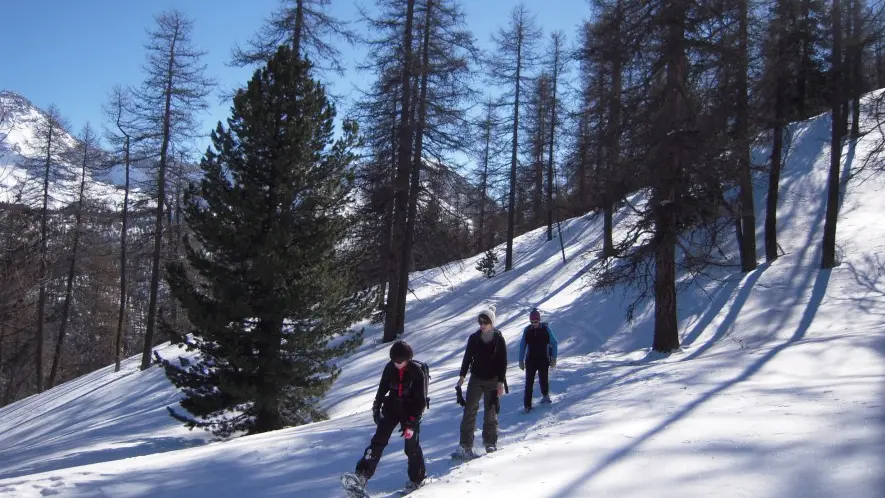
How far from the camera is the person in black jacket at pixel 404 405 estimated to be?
5715 mm

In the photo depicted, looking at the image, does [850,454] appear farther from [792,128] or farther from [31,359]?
[31,359]

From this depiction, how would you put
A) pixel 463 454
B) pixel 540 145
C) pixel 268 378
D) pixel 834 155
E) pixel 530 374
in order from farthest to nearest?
pixel 540 145 → pixel 834 155 → pixel 268 378 → pixel 530 374 → pixel 463 454

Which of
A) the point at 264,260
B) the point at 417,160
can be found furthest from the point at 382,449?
the point at 417,160

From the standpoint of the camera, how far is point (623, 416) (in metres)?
7.39

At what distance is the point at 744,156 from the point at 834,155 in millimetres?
7480

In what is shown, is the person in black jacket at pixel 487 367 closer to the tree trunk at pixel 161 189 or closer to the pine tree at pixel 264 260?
the pine tree at pixel 264 260

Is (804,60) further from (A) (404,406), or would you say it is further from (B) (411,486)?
(B) (411,486)

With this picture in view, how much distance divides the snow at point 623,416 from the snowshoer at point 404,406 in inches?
13.0

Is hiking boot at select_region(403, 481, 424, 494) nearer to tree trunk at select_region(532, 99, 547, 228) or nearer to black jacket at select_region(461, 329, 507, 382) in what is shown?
black jacket at select_region(461, 329, 507, 382)

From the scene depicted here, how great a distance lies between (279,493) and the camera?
6.00m

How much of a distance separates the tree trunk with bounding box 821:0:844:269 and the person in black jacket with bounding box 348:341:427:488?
1595 centimetres

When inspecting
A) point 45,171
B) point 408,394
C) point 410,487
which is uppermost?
point 45,171

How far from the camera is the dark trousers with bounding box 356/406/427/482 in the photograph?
5605 mm

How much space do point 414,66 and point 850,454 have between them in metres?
16.7
